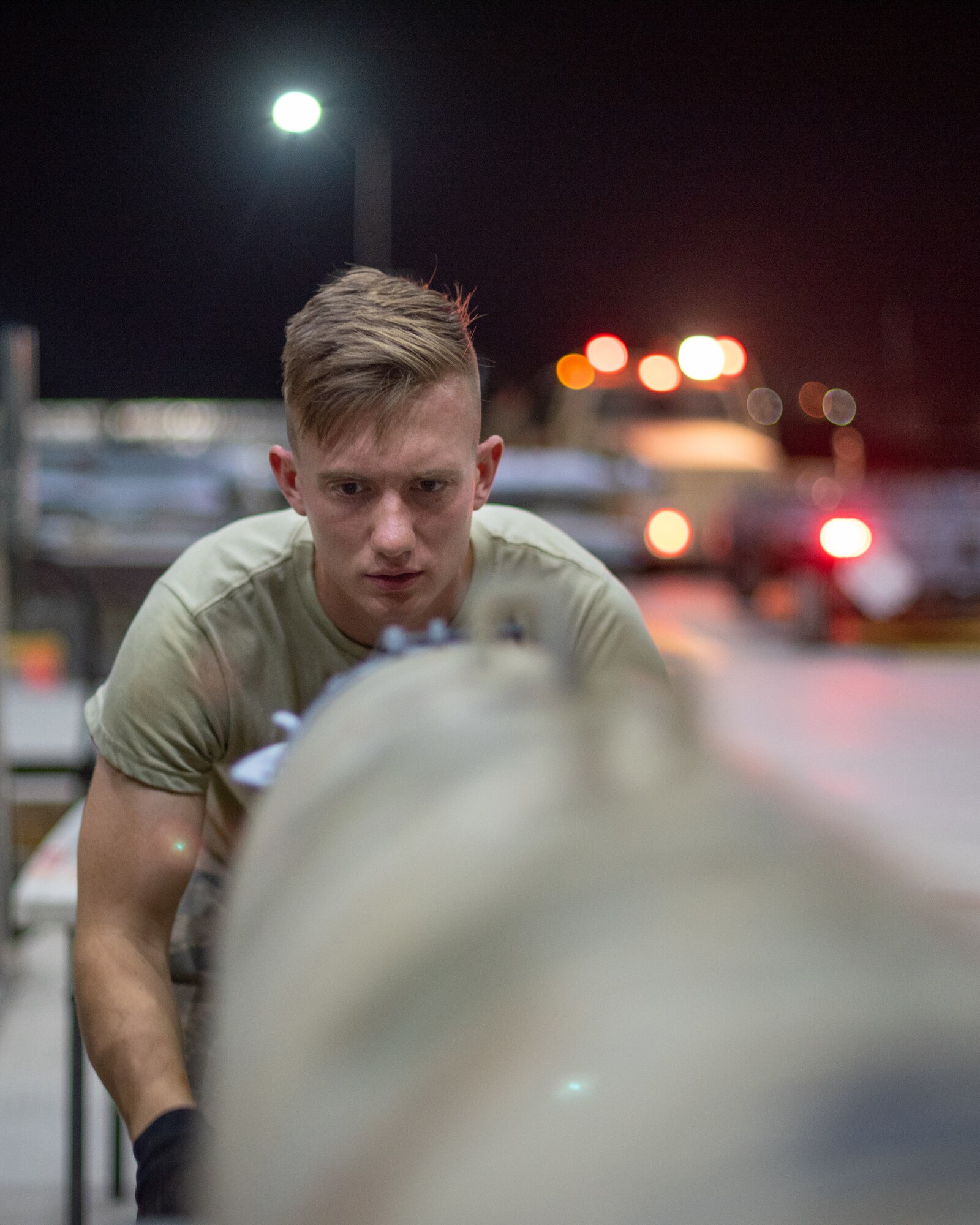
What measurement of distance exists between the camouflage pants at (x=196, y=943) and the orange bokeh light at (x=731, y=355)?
14.8m

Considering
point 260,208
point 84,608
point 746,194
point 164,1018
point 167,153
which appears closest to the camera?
point 164,1018

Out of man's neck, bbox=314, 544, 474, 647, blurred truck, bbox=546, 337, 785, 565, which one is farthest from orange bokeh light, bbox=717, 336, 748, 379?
man's neck, bbox=314, 544, 474, 647

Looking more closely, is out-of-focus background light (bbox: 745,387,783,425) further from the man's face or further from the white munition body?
the white munition body

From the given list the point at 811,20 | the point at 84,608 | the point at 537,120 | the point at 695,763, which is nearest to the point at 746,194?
the point at 537,120

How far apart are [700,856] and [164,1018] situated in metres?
1.16

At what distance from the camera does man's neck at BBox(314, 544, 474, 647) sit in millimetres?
1774

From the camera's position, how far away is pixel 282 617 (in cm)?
184

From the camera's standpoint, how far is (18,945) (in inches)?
165

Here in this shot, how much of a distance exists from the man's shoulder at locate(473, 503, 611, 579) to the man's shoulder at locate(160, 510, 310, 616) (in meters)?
0.28

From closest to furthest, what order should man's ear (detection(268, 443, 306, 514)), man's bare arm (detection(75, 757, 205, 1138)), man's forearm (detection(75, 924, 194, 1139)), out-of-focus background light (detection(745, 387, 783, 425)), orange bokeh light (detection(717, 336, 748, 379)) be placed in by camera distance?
man's forearm (detection(75, 924, 194, 1139)) → man's bare arm (detection(75, 757, 205, 1138)) → man's ear (detection(268, 443, 306, 514)) → orange bokeh light (detection(717, 336, 748, 379)) → out-of-focus background light (detection(745, 387, 783, 425))

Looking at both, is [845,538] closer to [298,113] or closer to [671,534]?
[671,534]

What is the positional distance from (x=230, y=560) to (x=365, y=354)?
44 centimetres

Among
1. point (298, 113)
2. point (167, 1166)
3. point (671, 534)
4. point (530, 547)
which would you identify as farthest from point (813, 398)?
point (167, 1166)

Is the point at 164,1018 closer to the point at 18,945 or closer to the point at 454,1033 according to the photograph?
the point at 454,1033
